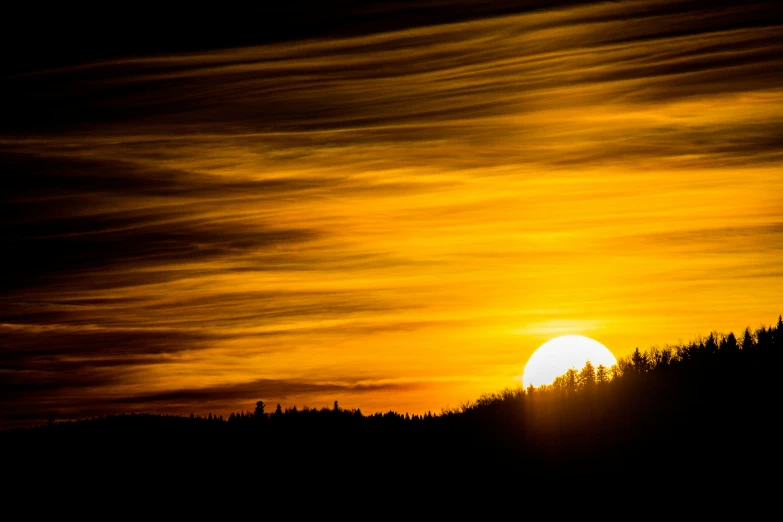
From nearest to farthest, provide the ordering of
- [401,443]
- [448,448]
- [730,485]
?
[730,485] < [448,448] < [401,443]

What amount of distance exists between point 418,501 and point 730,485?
48.8 m

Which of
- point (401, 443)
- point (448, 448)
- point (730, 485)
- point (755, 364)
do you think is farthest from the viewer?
point (401, 443)

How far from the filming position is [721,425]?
5256 inches

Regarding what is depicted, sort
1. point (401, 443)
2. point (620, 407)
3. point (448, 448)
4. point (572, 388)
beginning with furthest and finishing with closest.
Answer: point (401, 443) → point (448, 448) → point (572, 388) → point (620, 407)

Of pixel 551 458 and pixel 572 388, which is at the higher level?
pixel 572 388

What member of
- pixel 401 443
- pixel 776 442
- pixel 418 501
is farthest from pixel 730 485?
pixel 401 443

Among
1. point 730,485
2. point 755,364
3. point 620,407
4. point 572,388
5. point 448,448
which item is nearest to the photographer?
point 730,485

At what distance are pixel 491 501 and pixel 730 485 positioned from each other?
35.3 meters

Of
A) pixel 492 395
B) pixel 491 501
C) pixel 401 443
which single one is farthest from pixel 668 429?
pixel 401 443

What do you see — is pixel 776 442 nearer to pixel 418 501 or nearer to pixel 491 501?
pixel 491 501

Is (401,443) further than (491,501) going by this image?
Yes

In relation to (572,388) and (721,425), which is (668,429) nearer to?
(721,425)

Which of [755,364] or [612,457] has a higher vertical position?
[755,364]

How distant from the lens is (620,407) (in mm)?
143875
